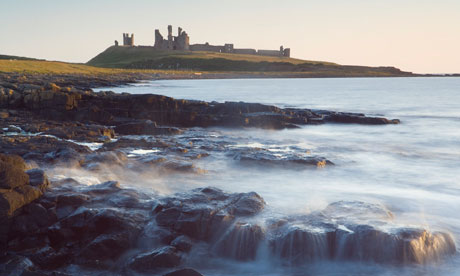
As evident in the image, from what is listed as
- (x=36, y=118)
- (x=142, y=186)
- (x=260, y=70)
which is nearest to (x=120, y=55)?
(x=260, y=70)

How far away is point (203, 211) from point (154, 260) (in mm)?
1450

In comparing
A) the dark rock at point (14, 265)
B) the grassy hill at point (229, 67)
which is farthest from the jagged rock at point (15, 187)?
the grassy hill at point (229, 67)

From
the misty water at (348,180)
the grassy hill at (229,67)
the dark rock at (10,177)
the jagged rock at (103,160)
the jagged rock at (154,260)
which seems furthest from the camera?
the grassy hill at (229,67)

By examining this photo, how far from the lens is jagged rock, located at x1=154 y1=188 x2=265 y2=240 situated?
23.8 feet

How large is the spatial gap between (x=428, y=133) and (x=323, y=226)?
58.8 feet

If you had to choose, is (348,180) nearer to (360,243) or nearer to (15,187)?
(360,243)

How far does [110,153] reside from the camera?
1176 centimetres

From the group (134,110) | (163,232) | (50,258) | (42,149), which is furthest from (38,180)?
(134,110)

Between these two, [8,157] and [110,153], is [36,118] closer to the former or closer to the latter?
[110,153]

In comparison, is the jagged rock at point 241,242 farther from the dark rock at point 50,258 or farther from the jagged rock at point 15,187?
the jagged rock at point 15,187

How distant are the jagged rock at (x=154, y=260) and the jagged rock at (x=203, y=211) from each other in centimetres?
74

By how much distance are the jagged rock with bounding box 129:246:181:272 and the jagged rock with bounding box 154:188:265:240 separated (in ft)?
2.44

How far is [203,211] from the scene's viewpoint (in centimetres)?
754

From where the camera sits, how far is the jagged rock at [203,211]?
7.26m
